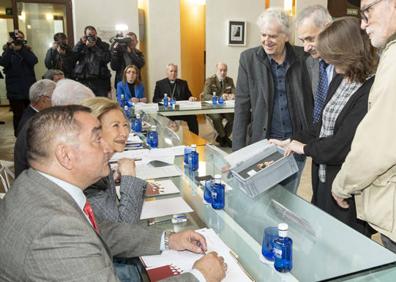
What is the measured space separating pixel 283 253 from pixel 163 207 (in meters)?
0.68

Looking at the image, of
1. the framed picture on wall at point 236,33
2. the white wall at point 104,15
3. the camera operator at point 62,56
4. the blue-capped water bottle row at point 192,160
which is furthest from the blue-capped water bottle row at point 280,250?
the framed picture on wall at point 236,33

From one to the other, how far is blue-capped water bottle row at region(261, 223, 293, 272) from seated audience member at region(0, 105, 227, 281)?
0.49ft

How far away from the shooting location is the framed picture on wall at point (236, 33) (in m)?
7.66

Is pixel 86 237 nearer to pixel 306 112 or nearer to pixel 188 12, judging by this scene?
pixel 306 112

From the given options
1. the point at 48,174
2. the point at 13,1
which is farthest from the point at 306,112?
the point at 13,1

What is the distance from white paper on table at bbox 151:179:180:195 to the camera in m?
1.92

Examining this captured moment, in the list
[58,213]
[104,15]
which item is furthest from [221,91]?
[58,213]

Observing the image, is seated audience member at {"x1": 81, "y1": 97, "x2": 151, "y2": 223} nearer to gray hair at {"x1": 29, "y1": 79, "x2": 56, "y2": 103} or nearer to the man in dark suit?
the man in dark suit

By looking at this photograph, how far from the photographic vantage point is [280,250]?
3.95 ft

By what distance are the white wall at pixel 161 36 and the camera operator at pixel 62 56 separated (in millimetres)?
1794

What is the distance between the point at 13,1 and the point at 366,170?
23.4ft

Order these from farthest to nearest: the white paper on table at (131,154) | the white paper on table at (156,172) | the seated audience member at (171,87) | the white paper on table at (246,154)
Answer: the seated audience member at (171,87) < the white paper on table at (131,154) < the white paper on table at (156,172) < the white paper on table at (246,154)

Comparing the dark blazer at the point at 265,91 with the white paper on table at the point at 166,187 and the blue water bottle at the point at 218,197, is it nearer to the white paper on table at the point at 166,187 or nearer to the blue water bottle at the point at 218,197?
the white paper on table at the point at 166,187

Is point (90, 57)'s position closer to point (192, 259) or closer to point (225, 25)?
point (225, 25)
